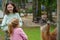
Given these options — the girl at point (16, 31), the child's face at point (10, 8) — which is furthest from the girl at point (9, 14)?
the girl at point (16, 31)

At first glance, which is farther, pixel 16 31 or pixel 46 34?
pixel 46 34

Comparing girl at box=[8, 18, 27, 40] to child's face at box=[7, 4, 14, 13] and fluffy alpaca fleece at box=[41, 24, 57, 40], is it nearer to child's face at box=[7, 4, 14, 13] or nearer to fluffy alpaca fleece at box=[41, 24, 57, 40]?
child's face at box=[7, 4, 14, 13]

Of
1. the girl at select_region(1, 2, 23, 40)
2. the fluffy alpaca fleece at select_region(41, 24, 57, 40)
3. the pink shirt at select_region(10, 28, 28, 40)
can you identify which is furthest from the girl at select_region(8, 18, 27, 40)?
the fluffy alpaca fleece at select_region(41, 24, 57, 40)

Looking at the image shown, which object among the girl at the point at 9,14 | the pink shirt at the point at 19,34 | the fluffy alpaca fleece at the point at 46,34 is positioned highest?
the girl at the point at 9,14

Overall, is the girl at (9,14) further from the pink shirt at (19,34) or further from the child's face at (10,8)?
the pink shirt at (19,34)

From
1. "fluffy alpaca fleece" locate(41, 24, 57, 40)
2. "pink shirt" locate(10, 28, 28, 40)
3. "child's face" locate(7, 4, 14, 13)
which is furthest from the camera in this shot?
"fluffy alpaca fleece" locate(41, 24, 57, 40)

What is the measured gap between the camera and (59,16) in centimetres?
501

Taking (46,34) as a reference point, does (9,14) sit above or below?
above

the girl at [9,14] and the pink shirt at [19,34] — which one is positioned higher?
the girl at [9,14]

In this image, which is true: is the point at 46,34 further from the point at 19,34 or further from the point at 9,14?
the point at 19,34

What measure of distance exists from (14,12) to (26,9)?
20734mm

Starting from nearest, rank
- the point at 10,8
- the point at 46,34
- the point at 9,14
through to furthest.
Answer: the point at 10,8, the point at 9,14, the point at 46,34

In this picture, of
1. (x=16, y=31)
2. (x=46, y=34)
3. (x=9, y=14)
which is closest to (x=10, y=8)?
(x=9, y=14)

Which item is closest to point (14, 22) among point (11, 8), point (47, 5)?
point (11, 8)
